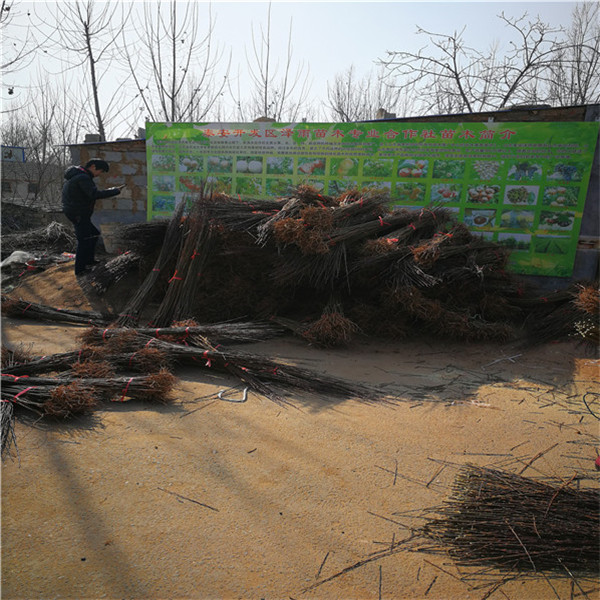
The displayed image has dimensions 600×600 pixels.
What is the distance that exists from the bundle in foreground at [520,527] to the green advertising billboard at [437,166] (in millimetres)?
4090

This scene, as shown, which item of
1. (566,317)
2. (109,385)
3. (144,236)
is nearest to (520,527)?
(109,385)

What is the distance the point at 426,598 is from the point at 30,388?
2.65m

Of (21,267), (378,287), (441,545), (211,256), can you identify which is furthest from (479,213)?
(21,267)

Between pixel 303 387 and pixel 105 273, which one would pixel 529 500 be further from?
pixel 105 273

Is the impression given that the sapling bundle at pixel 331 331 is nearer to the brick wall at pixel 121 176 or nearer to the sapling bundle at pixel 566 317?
the sapling bundle at pixel 566 317

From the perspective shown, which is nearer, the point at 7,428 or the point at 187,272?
the point at 7,428

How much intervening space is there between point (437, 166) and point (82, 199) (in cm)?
546

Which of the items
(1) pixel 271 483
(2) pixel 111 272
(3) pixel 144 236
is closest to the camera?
(1) pixel 271 483

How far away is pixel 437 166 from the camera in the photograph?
20.6ft

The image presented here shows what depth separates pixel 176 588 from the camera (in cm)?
161

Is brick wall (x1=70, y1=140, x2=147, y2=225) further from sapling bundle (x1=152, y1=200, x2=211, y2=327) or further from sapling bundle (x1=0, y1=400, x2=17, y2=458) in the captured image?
sapling bundle (x1=0, y1=400, x2=17, y2=458)

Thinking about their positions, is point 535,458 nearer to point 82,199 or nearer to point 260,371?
point 260,371

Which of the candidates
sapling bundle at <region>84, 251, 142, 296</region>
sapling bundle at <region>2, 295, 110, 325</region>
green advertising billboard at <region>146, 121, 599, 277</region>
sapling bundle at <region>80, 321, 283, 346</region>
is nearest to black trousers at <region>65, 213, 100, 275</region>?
sapling bundle at <region>84, 251, 142, 296</region>

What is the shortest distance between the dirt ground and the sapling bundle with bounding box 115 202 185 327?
1639 millimetres
